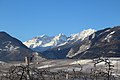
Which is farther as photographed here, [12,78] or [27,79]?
[12,78]

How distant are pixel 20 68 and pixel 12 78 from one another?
1047 millimetres

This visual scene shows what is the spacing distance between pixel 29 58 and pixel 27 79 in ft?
7.69

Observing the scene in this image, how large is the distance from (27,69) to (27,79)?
44.1 inches

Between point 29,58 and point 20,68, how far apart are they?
1.44 m

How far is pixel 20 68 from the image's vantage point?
34.6m

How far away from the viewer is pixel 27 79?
105 ft

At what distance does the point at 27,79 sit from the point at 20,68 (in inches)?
113

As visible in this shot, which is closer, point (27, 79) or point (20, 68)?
point (27, 79)

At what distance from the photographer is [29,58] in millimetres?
33688

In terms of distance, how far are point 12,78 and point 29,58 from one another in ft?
7.08

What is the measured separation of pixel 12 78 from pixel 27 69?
6.79 ft

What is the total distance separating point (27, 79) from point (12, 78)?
2.67m

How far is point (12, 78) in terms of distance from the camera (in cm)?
3416

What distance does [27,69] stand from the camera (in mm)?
32750
